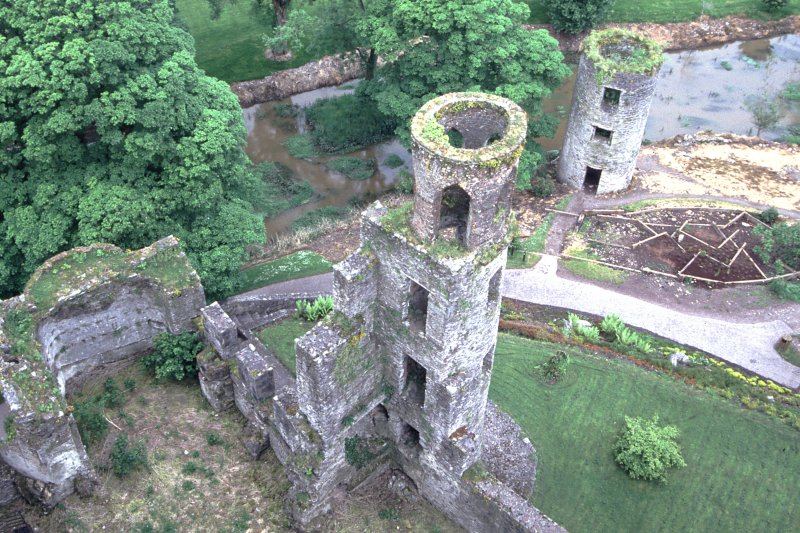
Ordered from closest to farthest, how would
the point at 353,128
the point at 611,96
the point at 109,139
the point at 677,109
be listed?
the point at 109,139
the point at 611,96
the point at 353,128
the point at 677,109

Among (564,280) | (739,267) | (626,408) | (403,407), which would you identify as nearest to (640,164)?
(739,267)

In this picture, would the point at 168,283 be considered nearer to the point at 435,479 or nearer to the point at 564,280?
the point at 435,479

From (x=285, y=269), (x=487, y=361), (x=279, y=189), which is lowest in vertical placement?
(x=279, y=189)

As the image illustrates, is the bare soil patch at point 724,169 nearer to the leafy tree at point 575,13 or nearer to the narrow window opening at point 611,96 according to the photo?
the narrow window opening at point 611,96

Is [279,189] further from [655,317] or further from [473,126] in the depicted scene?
[473,126]

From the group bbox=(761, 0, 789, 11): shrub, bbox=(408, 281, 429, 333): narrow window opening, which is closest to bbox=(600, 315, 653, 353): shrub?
bbox=(408, 281, 429, 333): narrow window opening

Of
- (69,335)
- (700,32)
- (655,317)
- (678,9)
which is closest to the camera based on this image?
(69,335)

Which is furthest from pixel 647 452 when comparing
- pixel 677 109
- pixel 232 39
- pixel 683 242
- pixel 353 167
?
pixel 232 39

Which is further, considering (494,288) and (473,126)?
(494,288)
